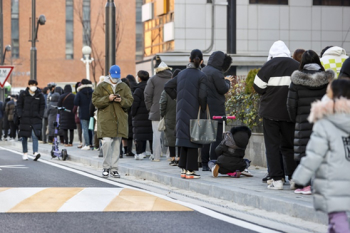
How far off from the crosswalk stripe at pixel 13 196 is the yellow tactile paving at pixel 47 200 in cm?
8

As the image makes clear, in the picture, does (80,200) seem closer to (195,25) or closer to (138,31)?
(195,25)

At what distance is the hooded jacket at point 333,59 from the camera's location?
11.2 metres

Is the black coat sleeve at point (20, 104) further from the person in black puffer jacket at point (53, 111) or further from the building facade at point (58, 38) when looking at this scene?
the building facade at point (58, 38)

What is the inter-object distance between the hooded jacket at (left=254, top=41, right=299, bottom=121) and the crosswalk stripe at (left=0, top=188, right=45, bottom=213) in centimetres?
336

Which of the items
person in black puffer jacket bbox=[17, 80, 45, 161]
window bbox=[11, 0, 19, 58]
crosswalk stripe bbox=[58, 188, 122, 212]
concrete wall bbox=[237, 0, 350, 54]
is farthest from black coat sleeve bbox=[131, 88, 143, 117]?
window bbox=[11, 0, 19, 58]

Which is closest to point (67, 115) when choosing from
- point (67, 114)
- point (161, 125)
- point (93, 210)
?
point (67, 114)

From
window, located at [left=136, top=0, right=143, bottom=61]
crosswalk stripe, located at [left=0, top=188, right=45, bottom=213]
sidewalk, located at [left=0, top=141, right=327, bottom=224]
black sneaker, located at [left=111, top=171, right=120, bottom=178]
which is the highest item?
window, located at [left=136, top=0, right=143, bottom=61]

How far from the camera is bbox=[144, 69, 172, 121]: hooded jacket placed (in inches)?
658

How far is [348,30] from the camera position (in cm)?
3997

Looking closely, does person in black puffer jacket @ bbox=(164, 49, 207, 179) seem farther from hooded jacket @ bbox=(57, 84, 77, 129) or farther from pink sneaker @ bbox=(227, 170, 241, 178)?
hooded jacket @ bbox=(57, 84, 77, 129)

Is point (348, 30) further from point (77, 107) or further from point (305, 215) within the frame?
point (305, 215)

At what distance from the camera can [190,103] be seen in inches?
491

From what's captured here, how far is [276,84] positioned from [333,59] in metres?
1.05

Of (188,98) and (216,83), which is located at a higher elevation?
(216,83)
